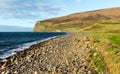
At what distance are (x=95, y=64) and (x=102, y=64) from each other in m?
0.66

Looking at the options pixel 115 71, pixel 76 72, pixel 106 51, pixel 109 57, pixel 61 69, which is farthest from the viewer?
pixel 106 51

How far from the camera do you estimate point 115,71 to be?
19109 millimetres

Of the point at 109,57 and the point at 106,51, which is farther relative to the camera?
the point at 106,51

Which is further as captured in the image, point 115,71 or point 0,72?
point 0,72

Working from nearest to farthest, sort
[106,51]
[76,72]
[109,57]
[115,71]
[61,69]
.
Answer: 1. [115,71]
2. [76,72]
3. [61,69]
4. [109,57]
5. [106,51]

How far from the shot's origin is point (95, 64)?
23.3 metres

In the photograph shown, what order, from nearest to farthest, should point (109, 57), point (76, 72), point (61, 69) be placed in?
point (76, 72)
point (61, 69)
point (109, 57)

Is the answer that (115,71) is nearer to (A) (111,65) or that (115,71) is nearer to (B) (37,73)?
(A) (111,65)

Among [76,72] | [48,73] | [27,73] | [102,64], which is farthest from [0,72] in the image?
[102,64]

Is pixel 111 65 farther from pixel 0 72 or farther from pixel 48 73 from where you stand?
pixel 0 72

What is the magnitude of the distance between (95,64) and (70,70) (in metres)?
2.81

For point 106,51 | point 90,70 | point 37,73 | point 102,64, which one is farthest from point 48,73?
point 106,51

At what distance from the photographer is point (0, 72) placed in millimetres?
23703

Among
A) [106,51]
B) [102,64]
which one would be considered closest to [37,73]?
[102,64]
